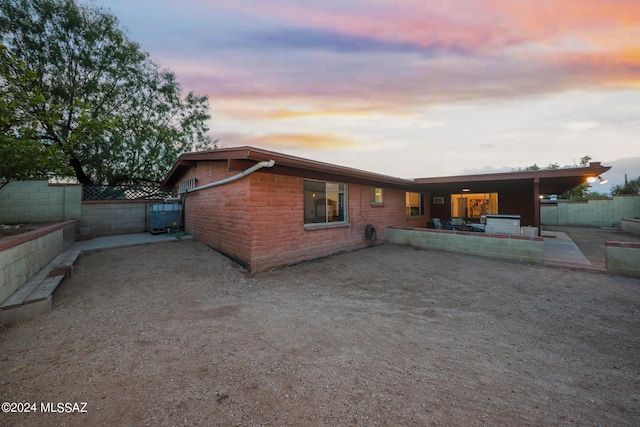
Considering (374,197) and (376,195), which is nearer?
(374,197)

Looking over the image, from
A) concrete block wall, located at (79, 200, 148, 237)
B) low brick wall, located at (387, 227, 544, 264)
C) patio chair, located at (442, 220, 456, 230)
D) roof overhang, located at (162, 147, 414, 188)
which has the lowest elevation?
low brick wall, located at (387, 227, 544, 264)

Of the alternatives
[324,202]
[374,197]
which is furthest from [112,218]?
[374,197]

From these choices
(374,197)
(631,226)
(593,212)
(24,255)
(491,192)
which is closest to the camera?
(24,255)

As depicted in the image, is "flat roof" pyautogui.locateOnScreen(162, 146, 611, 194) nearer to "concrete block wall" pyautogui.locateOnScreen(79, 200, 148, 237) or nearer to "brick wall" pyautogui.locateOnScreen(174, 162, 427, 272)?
"brick wall" pyautogui.locateOnScreen(174, 162, 427, 272)

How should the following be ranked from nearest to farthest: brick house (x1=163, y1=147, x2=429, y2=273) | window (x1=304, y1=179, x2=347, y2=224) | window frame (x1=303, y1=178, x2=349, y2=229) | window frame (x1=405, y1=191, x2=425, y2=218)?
brick house (x1=163, y1=147, x2=429, y2=273)
window frame (x1=303, y1=178, x2=349, y2=229)
window (x1=304, y1=179, x2=347, y2=224)
window frame (x1=405, y1=191, x2=425, y2=218)

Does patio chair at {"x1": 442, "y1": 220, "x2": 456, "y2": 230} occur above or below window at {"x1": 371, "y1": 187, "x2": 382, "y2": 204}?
below

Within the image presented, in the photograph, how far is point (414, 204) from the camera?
12883mm

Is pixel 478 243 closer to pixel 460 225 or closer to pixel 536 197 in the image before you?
pixel 536 197

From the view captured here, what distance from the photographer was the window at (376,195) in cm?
946

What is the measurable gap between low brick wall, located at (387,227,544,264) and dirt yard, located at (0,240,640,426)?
1.67 meters

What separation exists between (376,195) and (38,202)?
12.0 meters

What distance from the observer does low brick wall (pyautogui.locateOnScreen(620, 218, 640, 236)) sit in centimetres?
1124

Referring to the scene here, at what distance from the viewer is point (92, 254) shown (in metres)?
6.13

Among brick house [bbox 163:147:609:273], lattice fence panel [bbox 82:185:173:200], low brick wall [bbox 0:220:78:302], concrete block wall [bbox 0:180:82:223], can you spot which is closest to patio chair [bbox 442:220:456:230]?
brick house [bbox 163:147:609:273]
